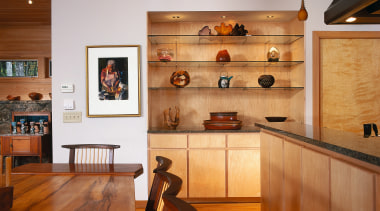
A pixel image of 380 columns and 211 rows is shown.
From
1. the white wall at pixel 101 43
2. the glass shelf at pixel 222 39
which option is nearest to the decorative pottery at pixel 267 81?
the glass shelf at pixel 222 39

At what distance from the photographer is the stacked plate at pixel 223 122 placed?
3.83m

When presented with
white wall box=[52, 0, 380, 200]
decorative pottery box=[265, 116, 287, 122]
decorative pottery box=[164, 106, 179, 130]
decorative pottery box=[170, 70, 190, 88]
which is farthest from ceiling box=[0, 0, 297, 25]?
decorative pottery box=[265, 116, 287, 122]

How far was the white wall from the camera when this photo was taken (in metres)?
3.69

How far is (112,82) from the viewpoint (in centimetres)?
369

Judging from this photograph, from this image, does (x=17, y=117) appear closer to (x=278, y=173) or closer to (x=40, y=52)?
(x=40, y=52)

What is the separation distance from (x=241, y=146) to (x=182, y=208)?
314 centimetres

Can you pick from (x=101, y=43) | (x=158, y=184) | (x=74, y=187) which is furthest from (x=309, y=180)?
(x=101, y=43)

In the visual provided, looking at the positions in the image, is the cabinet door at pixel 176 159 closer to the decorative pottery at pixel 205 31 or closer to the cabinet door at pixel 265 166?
the cabinet door at pixel 265 166

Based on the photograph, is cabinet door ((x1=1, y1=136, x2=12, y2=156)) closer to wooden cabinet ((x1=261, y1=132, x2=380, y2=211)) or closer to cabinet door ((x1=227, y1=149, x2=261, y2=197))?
cabinet door ((x1=227, y1=149, x2=261, y2=197))

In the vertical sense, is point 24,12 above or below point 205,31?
above

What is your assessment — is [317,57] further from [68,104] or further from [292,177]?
[68,104]

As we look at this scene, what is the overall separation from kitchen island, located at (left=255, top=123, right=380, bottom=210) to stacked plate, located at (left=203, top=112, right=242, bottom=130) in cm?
95

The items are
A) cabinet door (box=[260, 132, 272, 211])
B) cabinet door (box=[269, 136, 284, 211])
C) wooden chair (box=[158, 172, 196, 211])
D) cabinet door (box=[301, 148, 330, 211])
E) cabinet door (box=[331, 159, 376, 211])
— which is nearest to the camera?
wooden chair (box=[158, 172, 196, 211])

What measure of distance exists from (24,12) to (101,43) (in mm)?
2068
